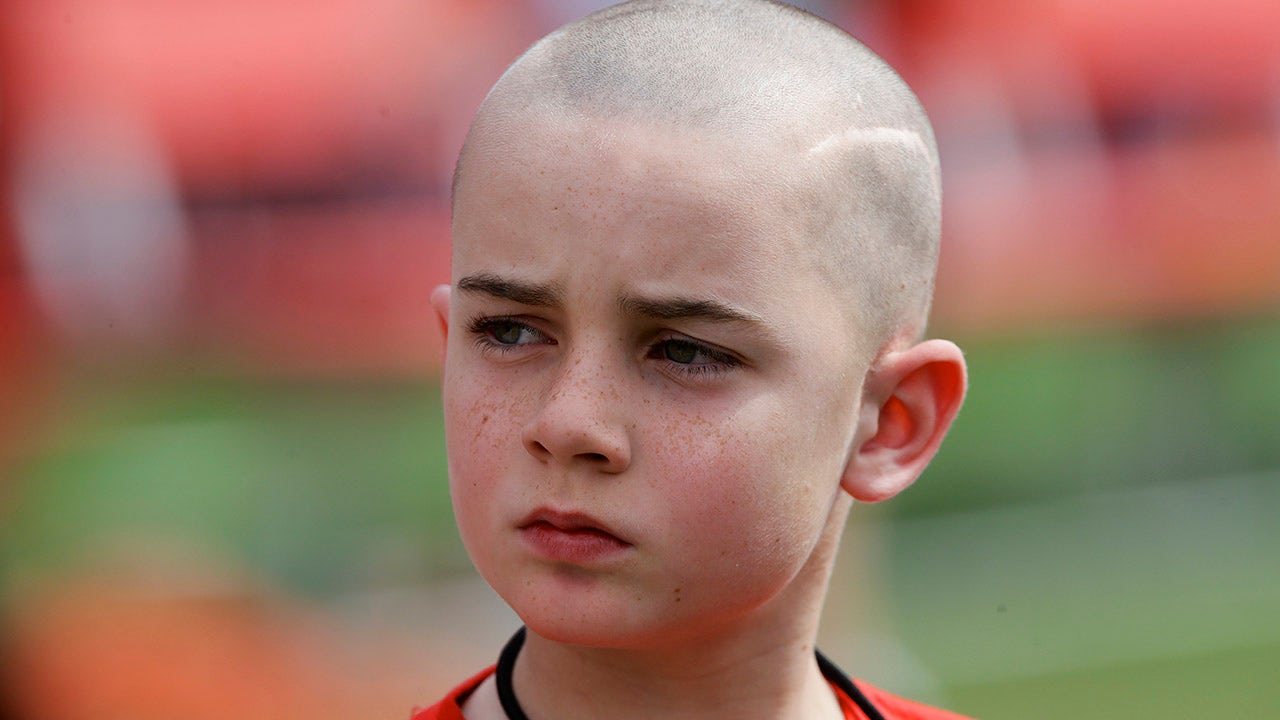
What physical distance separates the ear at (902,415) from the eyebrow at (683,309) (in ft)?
0.77

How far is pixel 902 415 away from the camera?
1.46m

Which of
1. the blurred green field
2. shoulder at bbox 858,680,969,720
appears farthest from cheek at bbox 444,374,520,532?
the blurred green field

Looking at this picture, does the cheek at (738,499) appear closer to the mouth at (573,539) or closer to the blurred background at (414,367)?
the mouth at (573,539)

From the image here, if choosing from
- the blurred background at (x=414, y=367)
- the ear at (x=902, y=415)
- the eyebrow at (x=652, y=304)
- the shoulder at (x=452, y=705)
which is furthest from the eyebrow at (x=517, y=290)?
the blurred background at (x=414, y=367)

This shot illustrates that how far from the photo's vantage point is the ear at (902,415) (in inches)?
55.5

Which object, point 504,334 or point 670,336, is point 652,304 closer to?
point 670,336

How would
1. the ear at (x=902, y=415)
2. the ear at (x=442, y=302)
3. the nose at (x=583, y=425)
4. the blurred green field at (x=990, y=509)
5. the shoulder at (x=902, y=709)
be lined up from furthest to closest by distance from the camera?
the blurred green field at (x=990, y=509), the shoulder at (x=902, y=709), the ear at (x=442, y=302), the ear at (x=902, y=415), the nose at (x=583, y=425)

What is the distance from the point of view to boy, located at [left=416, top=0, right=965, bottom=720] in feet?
3.98

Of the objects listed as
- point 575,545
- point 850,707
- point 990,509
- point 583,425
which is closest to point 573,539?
point 575,545

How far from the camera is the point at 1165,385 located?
196 inches

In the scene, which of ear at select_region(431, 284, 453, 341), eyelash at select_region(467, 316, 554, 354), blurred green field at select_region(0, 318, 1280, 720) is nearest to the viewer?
eyelash at select_region(467, 316, 554, 354)

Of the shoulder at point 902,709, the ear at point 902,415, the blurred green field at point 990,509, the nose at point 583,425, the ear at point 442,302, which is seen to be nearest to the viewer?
the nose at point 583,425

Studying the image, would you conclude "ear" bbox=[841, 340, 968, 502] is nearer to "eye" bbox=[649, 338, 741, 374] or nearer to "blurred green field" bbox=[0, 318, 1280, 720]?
"eye" bbox=[649, 338, 741, 374]

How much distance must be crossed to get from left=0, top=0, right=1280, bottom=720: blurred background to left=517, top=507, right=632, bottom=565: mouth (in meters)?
2.18
